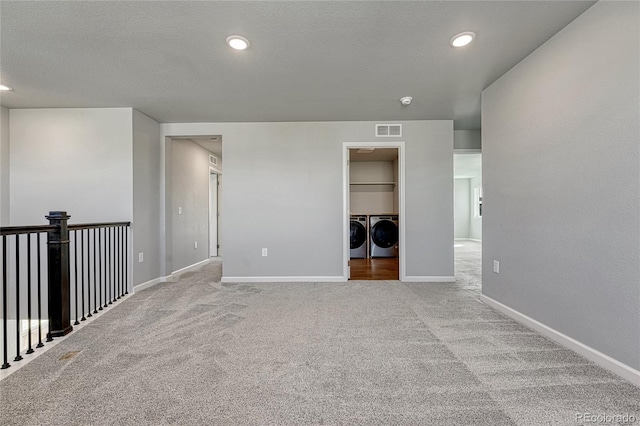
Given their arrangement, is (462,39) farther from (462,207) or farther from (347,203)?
(462,207)

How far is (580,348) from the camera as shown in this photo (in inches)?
71.2

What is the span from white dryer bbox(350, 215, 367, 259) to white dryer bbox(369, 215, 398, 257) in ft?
0.51

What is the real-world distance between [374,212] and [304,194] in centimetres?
275

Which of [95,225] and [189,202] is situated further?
[189,202]

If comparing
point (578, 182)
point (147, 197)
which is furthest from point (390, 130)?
point (147, 197)

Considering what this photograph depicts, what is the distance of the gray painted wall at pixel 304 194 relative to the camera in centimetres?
379

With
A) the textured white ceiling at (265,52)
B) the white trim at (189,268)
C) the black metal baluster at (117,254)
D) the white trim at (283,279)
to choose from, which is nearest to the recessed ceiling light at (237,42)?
the textured white ceiling at (265,52)

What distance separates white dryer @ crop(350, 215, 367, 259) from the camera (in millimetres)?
5633

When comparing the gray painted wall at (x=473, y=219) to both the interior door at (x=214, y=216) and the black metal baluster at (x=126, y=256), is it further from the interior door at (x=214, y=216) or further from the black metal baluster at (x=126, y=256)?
the black metal baluster at (x=126, y=256)

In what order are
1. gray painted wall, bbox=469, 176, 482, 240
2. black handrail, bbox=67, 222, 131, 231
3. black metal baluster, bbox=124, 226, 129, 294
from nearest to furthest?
black handrail, bbox=67, 222, 131, 231 → black metal baluster, bbox=124, 226, 129, 294 → gray painted wall, bbox=469, 176, 482, 240

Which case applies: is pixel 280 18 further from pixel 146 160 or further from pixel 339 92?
pixel 146 160

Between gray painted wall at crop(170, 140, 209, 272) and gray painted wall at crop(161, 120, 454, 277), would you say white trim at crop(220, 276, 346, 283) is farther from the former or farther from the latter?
A: gray painted wall at crop(170, 140, 209, 272)

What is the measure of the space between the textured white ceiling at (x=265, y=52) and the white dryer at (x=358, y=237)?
8.97 feet

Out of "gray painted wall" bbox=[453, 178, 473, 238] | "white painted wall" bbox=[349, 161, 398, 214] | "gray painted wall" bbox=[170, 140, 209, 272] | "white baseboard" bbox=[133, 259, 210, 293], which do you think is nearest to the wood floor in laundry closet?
"white painted wall" bbox=[349, 161, 398, 214]
